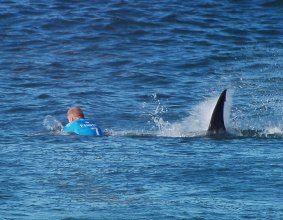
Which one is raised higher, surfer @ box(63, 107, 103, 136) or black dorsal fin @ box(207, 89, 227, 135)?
surfer @ box(63, 107, 103, 136)

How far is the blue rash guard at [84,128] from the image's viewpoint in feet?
60.4

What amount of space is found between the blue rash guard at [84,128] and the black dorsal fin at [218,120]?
1.76 metres

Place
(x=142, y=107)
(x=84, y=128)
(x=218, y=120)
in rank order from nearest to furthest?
(x=218, y=120)
(x=84, y=128)
(x=142, y=107)

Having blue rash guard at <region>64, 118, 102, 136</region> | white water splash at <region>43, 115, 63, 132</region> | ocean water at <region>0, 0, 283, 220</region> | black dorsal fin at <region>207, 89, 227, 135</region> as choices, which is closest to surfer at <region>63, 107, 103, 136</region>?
blue rash guard at <region>64, 118, 102, 136</region>

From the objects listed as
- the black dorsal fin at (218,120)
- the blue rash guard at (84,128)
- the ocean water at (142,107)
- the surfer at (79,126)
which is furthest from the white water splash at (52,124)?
the black dorsal fin at (218,120)

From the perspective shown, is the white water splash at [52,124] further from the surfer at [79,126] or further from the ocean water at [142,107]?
the surfer at [79,126]

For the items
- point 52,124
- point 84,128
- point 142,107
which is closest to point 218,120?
point 84,128

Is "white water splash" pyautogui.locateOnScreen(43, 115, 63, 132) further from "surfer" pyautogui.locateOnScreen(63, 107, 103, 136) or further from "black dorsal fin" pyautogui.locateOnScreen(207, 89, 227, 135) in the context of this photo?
"black dorsal fin" pyautogui.locateOnScreen(207, 89, 227, 135)

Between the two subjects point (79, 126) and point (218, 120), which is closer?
point (218, 120)

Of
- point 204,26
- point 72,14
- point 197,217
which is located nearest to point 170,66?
point 204,26

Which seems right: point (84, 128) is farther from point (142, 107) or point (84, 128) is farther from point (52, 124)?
point (142, 107)

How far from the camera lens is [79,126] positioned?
60.8 feet

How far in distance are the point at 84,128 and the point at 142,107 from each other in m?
4.50

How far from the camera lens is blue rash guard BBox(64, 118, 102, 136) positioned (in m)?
18.4
